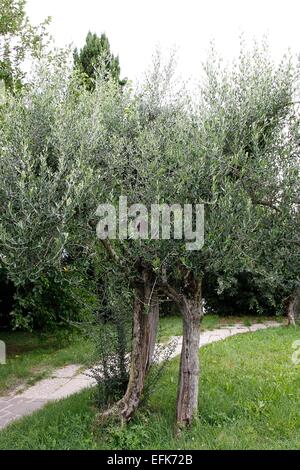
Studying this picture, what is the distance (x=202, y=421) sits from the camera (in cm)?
465

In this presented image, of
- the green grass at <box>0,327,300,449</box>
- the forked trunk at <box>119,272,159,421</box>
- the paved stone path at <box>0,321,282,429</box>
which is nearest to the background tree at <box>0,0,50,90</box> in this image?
the paved stone path at <box>0,321,282,429</box>

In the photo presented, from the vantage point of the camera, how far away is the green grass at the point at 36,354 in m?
7.44

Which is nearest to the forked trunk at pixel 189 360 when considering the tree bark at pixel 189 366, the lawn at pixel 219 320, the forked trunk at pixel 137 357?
the tree bark at pixel 189 366

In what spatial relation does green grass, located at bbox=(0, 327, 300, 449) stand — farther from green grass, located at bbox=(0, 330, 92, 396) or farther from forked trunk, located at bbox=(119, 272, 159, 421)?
green grass, located at bbox=(0, 330, 92, 396)

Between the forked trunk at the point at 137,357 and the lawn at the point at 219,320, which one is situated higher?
the forked trunk at the point at 137,357

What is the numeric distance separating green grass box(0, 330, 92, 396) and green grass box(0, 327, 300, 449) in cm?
167

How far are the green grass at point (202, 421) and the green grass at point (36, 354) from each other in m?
1.67

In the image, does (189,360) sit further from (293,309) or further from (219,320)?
(219,320)

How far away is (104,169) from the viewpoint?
164 inches

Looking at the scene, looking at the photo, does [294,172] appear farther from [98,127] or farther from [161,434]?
[161,434]

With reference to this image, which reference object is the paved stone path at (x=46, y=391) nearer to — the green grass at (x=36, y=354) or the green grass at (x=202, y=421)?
the green grass at (x=36, y=354)

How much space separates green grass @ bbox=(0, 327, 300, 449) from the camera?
4.29 metres

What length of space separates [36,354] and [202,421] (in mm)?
5353

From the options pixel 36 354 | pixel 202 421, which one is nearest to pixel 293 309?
pixel 36 354
